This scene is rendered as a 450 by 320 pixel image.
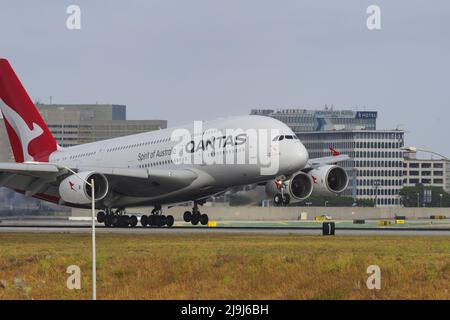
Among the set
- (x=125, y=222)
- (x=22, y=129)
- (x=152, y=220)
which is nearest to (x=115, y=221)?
(x=125, y=222)

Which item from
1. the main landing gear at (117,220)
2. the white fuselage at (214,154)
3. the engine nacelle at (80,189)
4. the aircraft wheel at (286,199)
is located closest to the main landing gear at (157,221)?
the main landing gear at (117,220)

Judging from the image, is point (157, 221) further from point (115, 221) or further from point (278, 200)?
point (278, 200)

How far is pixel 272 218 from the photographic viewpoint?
135375 mm

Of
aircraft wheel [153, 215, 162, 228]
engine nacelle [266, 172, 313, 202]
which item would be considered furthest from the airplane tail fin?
engine nacelle [266, 172, 313, 202]

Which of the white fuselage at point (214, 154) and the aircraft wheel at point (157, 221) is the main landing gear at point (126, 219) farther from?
the white fuselage at point (214, 154)

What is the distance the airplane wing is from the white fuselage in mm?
503

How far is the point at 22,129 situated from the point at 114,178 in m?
15.3

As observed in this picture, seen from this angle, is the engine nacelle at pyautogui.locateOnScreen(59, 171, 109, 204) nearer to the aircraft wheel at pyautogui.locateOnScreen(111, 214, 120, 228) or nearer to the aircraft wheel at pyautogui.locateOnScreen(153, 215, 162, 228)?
the aircraft wheel at pyautogui.locateOnScreen(111, 214, 120, 228)

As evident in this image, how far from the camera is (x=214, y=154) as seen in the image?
83438 mm

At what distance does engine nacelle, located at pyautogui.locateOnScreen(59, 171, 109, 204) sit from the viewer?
81.4m

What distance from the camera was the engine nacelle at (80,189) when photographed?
8144 cm
